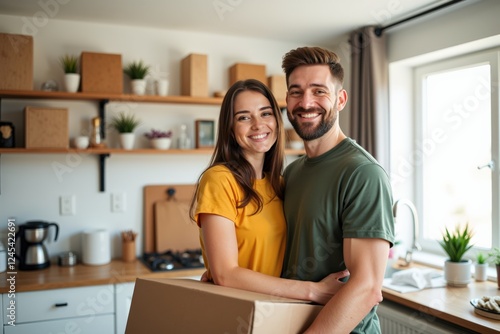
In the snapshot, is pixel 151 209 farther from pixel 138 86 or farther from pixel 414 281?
pixel 414 281

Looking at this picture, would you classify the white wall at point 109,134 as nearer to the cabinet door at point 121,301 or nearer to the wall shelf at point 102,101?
the wall shelf at point 102,101

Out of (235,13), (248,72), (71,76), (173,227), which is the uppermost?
(235,13)

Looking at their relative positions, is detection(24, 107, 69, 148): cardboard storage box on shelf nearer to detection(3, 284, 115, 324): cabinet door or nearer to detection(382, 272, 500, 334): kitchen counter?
detection(3, 284, 115, 324): cabinet door

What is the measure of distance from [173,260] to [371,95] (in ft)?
5.63

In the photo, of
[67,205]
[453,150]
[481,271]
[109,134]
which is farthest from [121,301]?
[453,150]

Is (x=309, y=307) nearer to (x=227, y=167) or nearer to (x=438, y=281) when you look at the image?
(x=227, y=167)

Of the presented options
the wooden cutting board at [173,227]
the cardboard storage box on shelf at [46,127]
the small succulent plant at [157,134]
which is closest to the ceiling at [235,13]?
the cardboard storage box on shelf at [46,127]

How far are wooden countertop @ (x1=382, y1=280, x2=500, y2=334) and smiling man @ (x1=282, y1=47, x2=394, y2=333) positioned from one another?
71cm

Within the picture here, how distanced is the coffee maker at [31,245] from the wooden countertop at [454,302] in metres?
2.02

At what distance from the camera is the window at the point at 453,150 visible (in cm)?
289

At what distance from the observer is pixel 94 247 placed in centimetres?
307

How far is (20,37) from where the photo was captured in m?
2.87

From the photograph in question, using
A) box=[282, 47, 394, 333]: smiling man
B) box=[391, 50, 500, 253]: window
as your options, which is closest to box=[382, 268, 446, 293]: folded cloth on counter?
box=[391, 50, 500, 253]: window

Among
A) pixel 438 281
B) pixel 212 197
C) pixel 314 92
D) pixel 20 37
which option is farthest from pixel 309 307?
pixel 20 37
